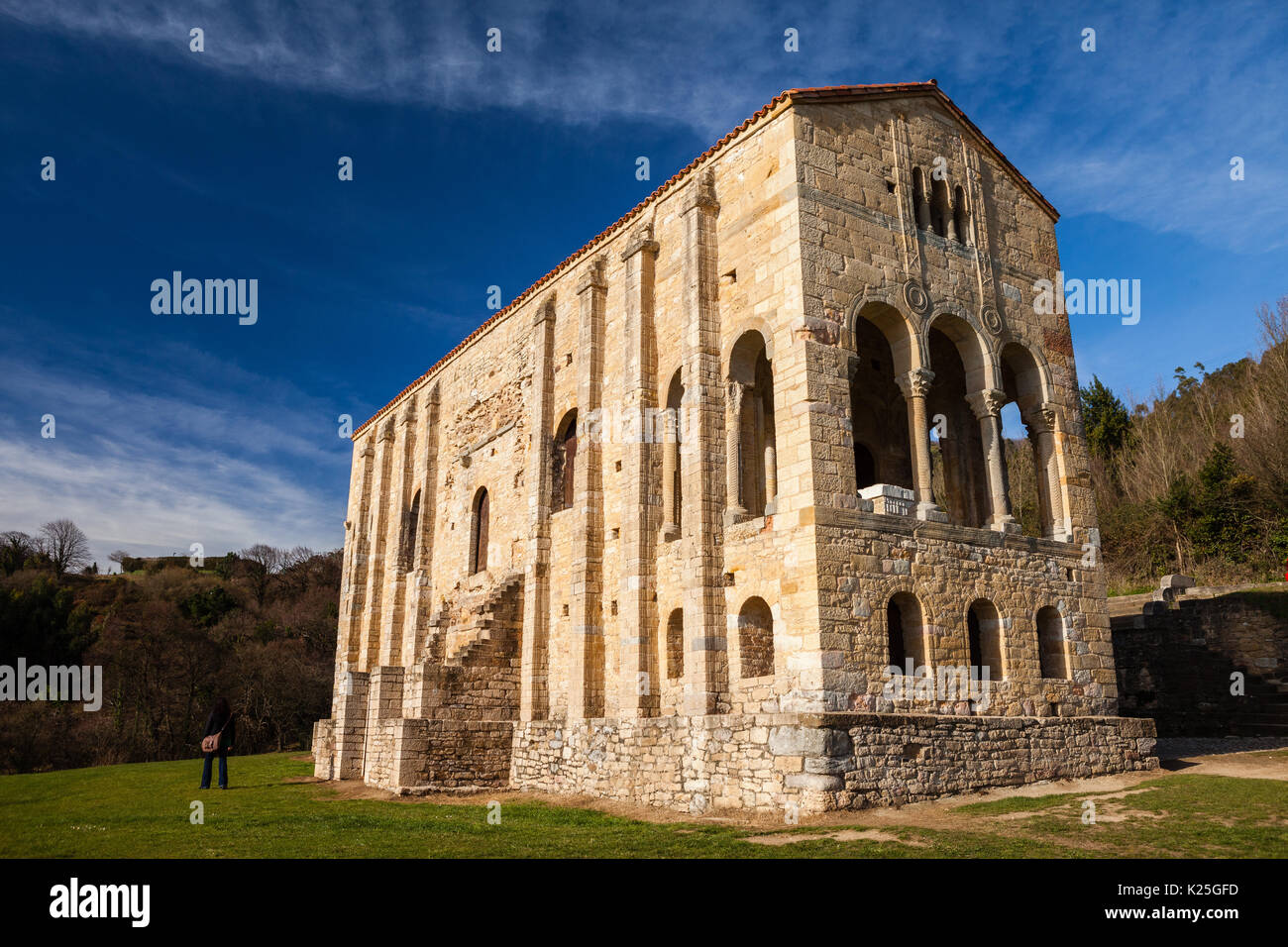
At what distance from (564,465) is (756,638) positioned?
7753mm

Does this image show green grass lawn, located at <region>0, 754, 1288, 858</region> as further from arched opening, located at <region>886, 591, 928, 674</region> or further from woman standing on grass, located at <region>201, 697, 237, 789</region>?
arched opening, located at <region>886, 591, 928, 674</region>

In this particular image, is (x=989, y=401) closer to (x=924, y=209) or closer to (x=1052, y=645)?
(x=924, y=209)

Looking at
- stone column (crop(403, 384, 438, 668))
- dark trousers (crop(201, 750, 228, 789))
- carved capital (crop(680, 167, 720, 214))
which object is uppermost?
carved capital (crop(680, 167, 720, 214))

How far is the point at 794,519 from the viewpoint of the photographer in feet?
42.6

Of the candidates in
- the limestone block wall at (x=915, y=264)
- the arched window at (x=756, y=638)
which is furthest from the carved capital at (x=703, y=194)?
the arched window at (x=756, y=638)

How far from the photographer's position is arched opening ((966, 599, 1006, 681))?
14.0 metres

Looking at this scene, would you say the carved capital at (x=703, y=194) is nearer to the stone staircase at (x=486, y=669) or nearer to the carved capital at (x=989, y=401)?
the carved capital at (x=989, y=401)

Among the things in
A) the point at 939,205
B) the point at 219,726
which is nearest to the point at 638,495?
the point at 939,205

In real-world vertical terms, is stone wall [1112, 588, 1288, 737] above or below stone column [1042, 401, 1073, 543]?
below

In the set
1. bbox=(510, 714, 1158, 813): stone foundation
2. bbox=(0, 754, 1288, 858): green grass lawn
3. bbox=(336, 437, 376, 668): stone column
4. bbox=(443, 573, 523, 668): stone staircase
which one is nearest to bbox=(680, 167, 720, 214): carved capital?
bbox=(443, 573, 523, 668): stone staircase

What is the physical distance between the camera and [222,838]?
10180mm

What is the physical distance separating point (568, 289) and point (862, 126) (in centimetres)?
820

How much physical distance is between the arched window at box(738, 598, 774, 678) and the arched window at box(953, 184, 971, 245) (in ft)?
26.7

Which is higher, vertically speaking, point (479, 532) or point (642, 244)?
point (642, 244)
